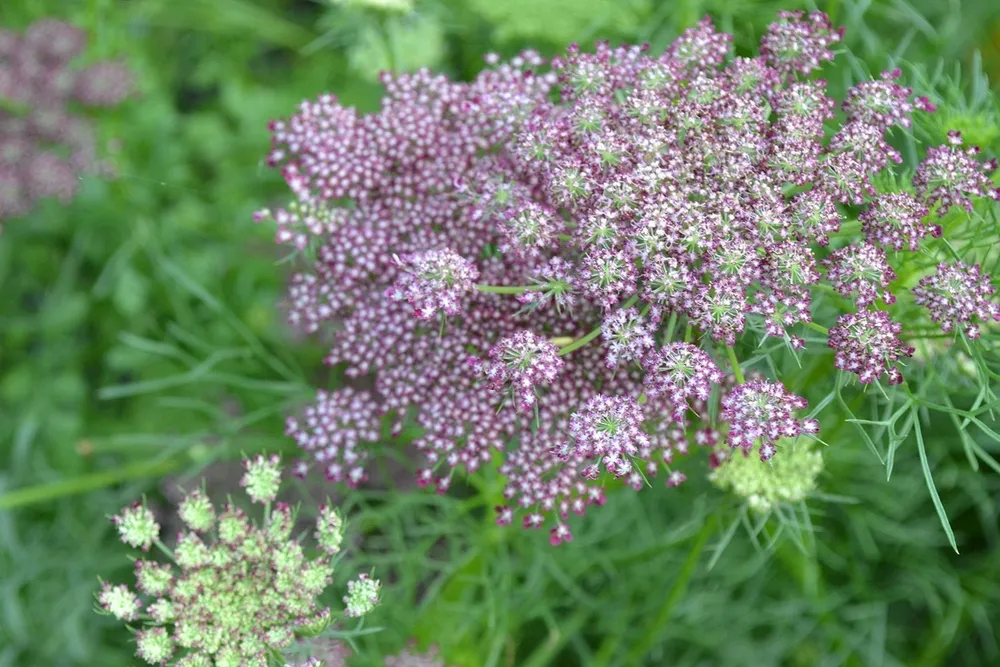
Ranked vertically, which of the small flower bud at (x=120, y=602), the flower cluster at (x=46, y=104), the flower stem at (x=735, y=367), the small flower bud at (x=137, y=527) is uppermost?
the flower cluster at (x=46, y=104)

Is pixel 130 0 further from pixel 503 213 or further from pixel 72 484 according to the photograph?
pixel 503 213

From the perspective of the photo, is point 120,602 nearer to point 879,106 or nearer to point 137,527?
point 137,527

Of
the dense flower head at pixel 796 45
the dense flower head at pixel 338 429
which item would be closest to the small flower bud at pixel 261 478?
the dense flower head at pixel 338 429

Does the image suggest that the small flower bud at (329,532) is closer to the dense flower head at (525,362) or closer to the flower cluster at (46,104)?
the dense flower head at (525,362)

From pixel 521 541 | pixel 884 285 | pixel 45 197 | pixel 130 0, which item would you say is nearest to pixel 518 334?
pixel 884 285

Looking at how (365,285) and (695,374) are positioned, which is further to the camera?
(365,285)

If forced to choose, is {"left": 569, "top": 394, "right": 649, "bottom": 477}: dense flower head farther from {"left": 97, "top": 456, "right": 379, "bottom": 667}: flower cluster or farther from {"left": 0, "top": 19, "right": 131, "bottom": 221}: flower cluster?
{"left": 0, "top": 19, "right": 131, "bottom": 221}: flower cluster
